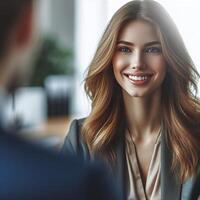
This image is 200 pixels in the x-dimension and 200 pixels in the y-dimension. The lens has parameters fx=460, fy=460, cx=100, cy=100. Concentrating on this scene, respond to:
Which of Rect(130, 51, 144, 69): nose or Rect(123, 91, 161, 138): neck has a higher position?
Rect(130, 51, 144, 69): nose

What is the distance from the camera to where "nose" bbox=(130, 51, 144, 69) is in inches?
35.6

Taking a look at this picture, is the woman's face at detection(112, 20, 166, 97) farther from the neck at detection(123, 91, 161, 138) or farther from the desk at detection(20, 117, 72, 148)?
the desk at detection(20, 117, 72, 148)

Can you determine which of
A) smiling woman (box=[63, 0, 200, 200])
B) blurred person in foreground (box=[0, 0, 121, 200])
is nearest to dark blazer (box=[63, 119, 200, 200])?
smiling woman (box=[63, 0, 200, 200])

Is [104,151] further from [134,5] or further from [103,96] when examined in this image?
[134,5]

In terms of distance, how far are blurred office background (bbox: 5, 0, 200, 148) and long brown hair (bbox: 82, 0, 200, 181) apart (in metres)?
0.04

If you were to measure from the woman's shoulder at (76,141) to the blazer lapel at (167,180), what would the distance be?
159 millimetres

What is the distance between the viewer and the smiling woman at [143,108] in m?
0.90

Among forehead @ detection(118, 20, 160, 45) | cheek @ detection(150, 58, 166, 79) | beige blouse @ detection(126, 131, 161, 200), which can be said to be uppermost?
forehead @ detection(118, 20, 160, 45)

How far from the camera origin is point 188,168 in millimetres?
958

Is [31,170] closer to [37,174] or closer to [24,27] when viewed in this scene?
[37,174]

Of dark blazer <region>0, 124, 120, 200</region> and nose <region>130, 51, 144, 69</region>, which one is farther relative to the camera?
nose <region>130, 51, 144, 69</region>

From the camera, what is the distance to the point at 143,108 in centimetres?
96

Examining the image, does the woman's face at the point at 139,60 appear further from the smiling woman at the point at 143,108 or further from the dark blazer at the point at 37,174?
the dark blazer at the point at 37,174

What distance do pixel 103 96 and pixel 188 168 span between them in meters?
0.23
